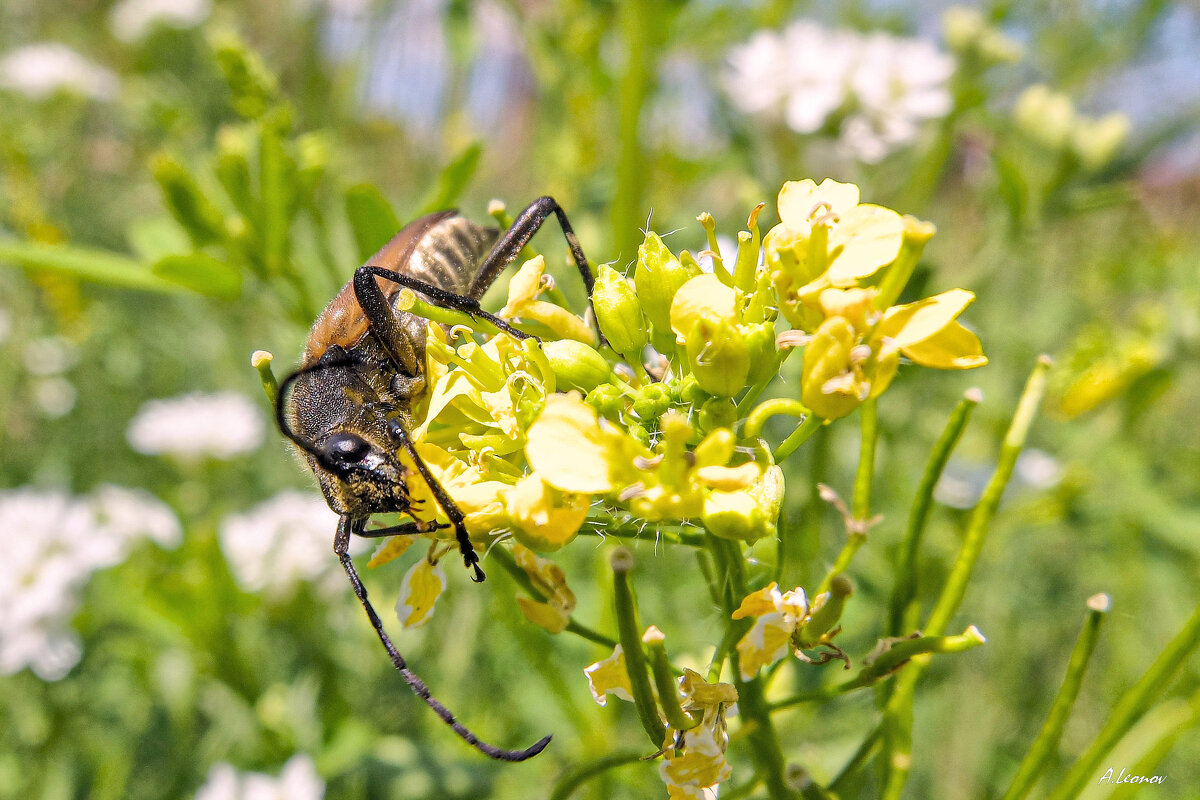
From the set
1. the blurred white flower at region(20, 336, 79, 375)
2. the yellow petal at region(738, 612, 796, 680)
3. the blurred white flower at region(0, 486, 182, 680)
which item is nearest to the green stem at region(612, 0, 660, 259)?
the yellow petal at region(738, 612, 796, 680)

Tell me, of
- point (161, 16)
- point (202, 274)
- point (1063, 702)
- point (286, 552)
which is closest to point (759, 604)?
point (1063, 702)

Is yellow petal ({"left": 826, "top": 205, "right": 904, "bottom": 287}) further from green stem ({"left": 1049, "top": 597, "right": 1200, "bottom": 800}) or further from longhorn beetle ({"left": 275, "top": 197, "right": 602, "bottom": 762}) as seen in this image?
green stem ({"left": 1049, "top": 597, "right": 1200, "bottom": 800})

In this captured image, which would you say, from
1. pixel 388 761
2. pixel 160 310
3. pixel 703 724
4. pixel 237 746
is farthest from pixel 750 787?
pixel 160 310

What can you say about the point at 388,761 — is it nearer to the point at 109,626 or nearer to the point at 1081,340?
the point at 109,626

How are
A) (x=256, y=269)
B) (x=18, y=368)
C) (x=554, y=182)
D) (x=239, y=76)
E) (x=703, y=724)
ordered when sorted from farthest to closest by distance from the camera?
(x=18, y=368), (x=554, y=182), (x=256, y=269), (x=239, y=76), (x=703, y=724)

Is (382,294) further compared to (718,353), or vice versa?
(382,294)

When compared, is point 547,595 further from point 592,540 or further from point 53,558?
point 53,558

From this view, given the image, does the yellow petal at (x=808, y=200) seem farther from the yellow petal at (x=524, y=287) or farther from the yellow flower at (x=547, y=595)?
the yellow flower at (x=547, y=595)
